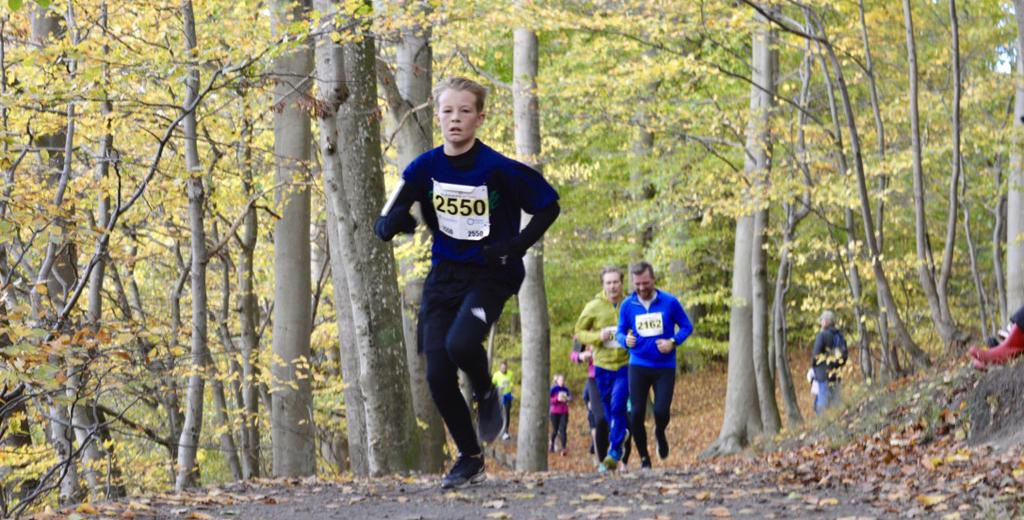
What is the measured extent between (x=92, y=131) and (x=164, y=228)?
4.10 m

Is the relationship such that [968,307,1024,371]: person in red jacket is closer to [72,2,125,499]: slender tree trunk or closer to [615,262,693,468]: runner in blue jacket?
[615,262,693,468]: runner in blue jacket

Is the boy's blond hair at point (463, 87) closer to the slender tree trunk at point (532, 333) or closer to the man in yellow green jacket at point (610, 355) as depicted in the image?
the man in yellow green jacket at point (610, 355)

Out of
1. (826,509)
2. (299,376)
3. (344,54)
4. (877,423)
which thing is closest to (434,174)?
(826,509)

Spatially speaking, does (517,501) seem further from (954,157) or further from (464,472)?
(954,157)

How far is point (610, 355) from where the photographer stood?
10922 mm

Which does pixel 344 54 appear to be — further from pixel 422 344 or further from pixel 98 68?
pixel 422 344

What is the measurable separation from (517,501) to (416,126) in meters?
8.65

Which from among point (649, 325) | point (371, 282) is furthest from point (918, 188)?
point (371, 282)

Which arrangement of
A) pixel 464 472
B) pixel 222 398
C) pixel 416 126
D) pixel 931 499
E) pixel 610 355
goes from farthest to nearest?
pixel 222 398
pixel 416 126
pixel 610 355
pixel 464 472
pixel 931 499

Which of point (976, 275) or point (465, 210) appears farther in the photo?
point (976, 275)

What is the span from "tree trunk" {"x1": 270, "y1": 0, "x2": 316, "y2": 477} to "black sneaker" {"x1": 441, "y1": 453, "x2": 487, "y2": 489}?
6437 millimetres

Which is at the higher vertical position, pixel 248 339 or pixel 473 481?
pixel 248 339

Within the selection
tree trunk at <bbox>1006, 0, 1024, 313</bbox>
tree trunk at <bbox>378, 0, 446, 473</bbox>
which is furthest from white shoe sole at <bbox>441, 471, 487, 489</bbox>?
tree trunk at <bbox>1006, 0, 1024, 313</bbox>

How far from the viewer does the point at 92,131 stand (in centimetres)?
1155
